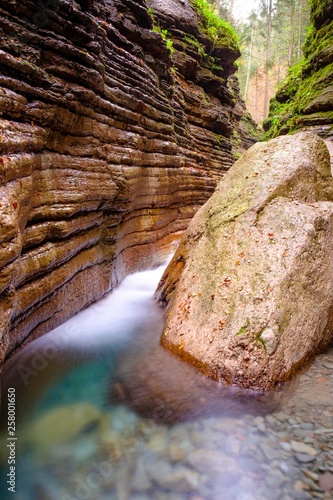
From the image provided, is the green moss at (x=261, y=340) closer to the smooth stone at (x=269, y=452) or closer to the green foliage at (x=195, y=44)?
Answer: the smooth stone at (x=269, y=452)

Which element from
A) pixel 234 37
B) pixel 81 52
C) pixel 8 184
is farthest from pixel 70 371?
pixel 234 37

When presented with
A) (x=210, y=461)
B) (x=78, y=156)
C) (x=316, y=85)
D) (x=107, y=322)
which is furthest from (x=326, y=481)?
(x=316, y=85)

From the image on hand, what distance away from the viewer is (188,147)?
40.8ft

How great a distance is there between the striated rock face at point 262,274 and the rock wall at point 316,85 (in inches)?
345

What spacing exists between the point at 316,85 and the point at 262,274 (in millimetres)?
14466

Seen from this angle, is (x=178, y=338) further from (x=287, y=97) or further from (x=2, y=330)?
(x=287, y=97)

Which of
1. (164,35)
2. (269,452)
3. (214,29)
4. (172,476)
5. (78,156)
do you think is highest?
(214,29)

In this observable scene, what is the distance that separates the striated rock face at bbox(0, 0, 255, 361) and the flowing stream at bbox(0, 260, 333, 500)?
910 millimetres

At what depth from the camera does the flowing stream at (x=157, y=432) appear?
2.60 m

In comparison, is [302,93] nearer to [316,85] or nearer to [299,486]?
[316,85]

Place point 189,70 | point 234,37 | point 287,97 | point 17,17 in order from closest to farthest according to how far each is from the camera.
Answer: point 17,17, point 189,70, point 234,37, point 287,97

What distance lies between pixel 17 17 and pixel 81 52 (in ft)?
3.84

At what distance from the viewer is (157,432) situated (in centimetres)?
316

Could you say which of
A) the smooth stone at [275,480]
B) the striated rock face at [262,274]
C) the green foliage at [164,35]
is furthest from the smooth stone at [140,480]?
the green foliage at [164,35]
